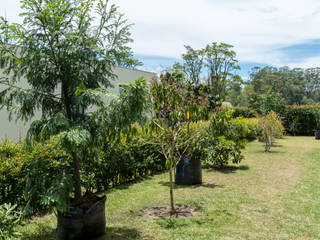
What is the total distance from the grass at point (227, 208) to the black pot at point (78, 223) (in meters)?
0.35

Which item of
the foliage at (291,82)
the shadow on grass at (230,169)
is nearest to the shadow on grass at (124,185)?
the shadow on grass at (230,169)

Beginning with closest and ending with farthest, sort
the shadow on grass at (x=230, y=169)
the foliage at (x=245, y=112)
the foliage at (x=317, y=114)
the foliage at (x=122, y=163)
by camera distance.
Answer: the foliage at (x=122, y=163)
the shadow on grass at (x=230, y=169)
the foliage at (x=317, y=114)
the foliage at (x=245, y=112)

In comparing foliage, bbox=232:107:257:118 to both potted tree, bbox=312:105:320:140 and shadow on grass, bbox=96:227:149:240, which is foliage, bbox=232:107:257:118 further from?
shadow on grass, bbox=96:227:149:240

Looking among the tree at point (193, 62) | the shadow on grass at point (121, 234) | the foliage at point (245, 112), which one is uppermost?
the tree at point (193, 62)

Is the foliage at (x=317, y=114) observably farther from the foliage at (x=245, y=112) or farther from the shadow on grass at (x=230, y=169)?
the shadow on grass at (x=230, y=169)

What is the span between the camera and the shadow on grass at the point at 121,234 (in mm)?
4199

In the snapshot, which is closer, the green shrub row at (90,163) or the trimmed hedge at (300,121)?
the green shrub row at (90,163)

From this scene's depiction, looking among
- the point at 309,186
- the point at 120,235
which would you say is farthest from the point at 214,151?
the point at 120,235

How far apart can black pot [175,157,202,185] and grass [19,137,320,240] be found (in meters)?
0.24

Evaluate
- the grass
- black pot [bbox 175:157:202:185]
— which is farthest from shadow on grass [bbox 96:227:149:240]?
black pot [bbox 175:157:202:185]

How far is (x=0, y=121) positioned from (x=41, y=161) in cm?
695

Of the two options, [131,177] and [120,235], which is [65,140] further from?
[131,177]

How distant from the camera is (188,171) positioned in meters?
7.26

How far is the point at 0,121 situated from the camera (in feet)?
32.2
